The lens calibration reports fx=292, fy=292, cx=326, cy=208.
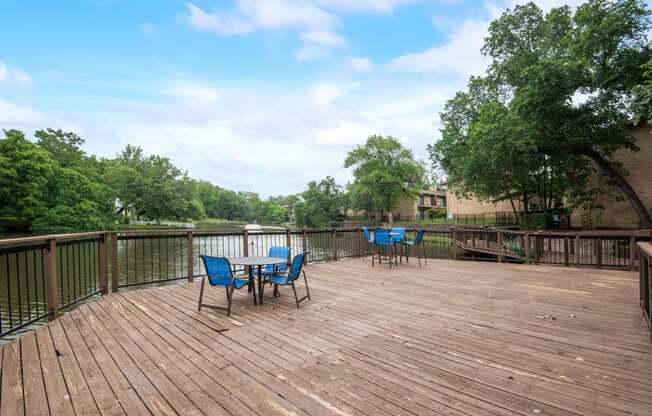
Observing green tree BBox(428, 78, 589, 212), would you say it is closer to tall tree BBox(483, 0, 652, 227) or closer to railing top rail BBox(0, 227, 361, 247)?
tall tree BBox(483, 0, 652, 227)

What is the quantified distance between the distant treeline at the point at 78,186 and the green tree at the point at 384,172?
2180cm

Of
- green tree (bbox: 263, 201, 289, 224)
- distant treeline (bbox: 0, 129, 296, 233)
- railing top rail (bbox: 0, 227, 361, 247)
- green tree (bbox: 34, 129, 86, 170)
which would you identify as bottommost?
green tree (bbox: 263, 201, 289, 224)

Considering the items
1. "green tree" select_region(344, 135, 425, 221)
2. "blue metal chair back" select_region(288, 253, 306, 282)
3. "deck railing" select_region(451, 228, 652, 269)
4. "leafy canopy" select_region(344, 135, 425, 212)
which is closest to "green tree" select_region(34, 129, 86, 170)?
"leafy canopy" select_region(344, 135, 425, 212)

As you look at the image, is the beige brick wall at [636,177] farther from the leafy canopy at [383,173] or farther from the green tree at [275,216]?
the green tree at [275,216]

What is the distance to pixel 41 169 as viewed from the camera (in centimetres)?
2264

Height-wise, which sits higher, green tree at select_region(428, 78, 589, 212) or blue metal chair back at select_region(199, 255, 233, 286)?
green tree at select_region(428, 78, 589, 212)

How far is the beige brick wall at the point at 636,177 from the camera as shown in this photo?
46.9 feet

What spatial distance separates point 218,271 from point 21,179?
28496mm

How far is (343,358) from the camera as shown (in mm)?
2473

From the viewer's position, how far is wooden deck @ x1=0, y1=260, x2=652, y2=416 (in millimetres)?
1851

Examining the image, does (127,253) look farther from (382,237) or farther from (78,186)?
(78,186)

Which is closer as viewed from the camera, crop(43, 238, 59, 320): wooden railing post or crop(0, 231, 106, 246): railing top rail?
crop(0, 231, 106, 246): railing top rail

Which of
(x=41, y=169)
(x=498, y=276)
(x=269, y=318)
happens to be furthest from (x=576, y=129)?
(x=41, y=169)

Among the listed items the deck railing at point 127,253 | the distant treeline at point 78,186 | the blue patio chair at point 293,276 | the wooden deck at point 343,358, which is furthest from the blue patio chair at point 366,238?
the distant treeline at point 78,186
